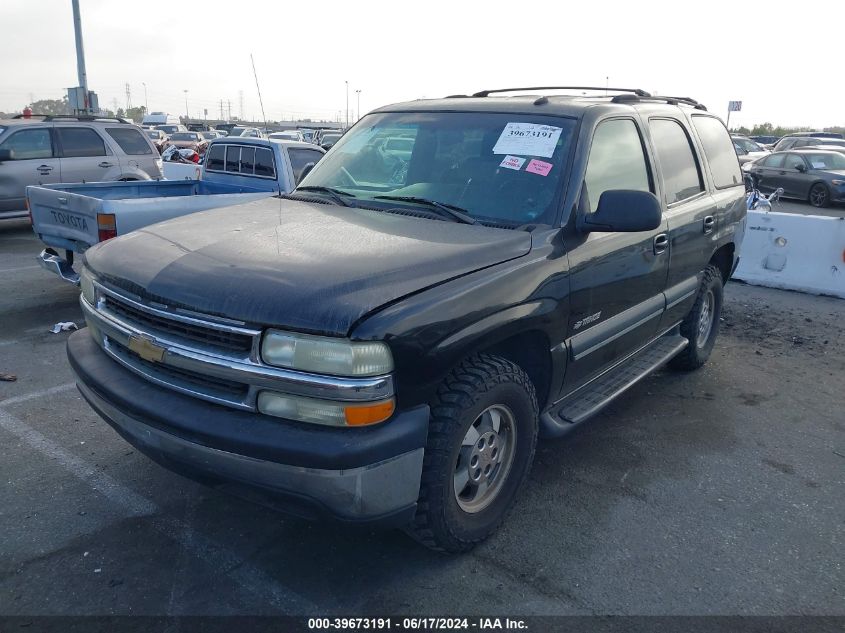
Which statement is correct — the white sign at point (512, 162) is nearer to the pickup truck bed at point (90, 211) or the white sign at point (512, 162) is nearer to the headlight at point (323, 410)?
the headlight at point (323, 410)

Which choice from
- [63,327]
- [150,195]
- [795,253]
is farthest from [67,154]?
[795,253]

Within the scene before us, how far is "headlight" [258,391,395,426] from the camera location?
244cm

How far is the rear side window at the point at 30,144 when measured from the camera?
10789mm

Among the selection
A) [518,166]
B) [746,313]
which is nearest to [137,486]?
[518,166]

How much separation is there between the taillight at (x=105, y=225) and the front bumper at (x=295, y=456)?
351cm

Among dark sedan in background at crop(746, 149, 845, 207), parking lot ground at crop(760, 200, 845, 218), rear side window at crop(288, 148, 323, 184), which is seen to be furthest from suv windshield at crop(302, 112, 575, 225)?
dark sedan in background at crop(746, 149, 845, 207)

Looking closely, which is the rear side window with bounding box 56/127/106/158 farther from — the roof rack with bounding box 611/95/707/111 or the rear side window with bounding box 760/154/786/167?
the rear side window with bounding box 760/154/786/167

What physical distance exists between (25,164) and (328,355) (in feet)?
34.7

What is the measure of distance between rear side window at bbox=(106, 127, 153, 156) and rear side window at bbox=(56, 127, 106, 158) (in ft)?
0.85

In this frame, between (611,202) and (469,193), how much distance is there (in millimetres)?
730

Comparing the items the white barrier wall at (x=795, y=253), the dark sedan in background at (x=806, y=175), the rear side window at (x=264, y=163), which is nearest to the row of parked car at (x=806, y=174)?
the dark sedan in background at (x=806, y=175)

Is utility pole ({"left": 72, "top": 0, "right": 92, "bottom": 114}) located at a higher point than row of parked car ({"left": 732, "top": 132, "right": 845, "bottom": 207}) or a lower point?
higher

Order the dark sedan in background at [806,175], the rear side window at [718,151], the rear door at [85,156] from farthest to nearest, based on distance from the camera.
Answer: the dark sedan in background at [806,175] → the rear door at [85,156] → the rear side window at [718,151]

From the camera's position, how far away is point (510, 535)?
3.32 metres
